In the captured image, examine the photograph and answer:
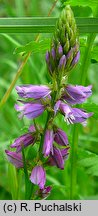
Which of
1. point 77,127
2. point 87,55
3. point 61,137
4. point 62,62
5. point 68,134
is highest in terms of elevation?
point 62,62

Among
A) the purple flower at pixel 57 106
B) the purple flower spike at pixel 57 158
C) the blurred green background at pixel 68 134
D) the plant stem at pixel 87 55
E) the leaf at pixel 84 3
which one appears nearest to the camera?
the purple flower at pixel 57 106

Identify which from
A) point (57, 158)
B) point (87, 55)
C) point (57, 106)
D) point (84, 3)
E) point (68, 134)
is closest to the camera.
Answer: point (57, 106)

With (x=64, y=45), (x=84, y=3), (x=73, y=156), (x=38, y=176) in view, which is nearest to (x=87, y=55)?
(x=84, y=3)

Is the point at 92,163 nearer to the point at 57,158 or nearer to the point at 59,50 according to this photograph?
the point at 57,158

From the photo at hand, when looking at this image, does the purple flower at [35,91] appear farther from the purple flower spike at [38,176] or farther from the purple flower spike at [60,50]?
the purple flower spike at [38,176]

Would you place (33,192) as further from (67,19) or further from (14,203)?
(67,19)

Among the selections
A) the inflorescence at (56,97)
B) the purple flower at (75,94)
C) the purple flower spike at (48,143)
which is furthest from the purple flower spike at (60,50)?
the purple flower spike at (48,143)

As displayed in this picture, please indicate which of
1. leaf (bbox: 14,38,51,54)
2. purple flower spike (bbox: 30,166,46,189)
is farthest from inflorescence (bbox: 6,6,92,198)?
leaf (bbox: 14,38,51,54)
